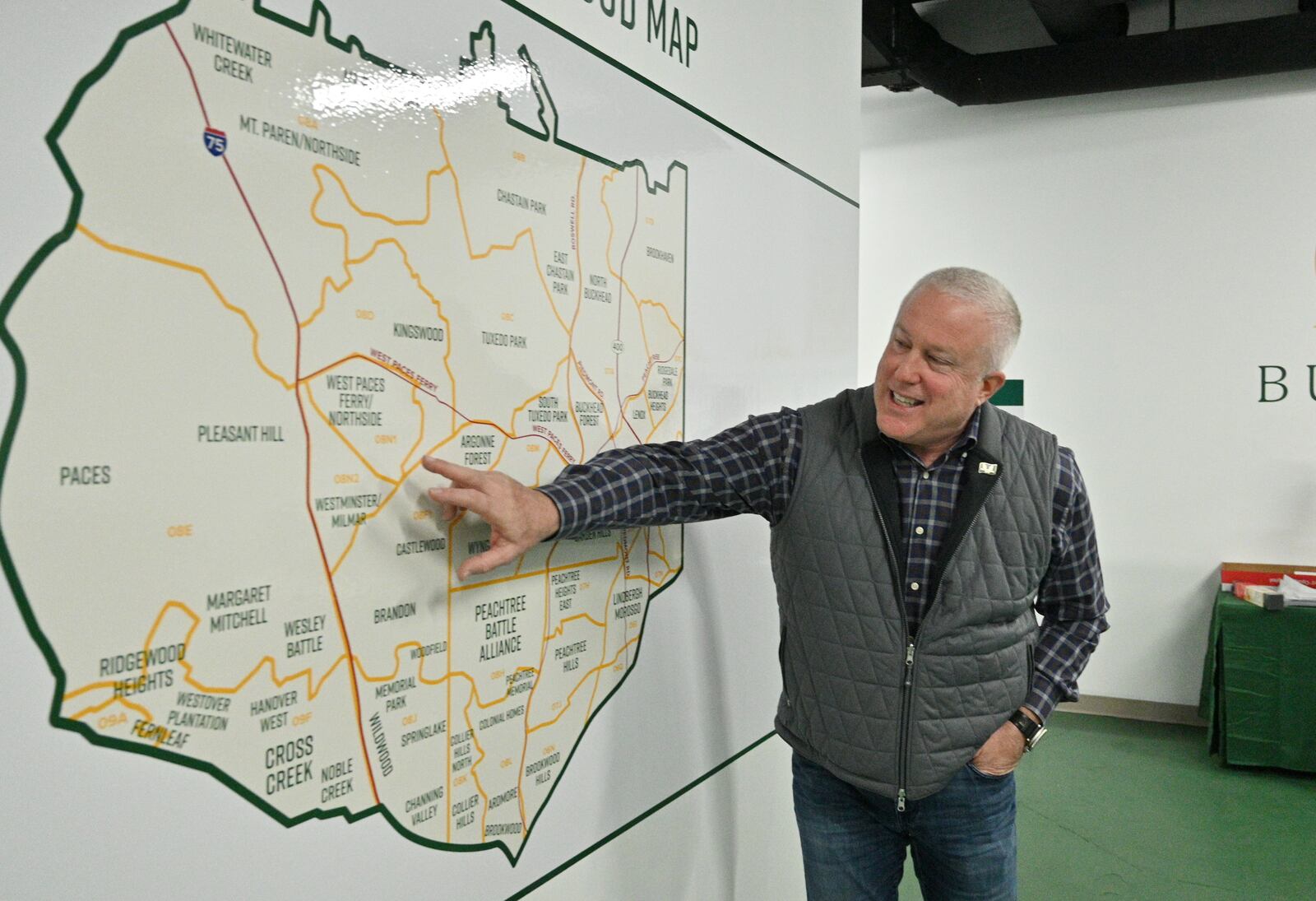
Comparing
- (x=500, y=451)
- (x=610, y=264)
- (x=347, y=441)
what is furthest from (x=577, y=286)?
(x=347, y=441)

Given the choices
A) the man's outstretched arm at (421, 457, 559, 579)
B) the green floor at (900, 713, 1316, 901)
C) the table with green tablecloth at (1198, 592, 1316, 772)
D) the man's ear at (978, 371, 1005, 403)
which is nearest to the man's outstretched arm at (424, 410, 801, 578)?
the man's outstretched arm at (421, 457, 559, 579)

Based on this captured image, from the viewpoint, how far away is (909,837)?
1.71m

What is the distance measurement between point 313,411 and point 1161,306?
499cm

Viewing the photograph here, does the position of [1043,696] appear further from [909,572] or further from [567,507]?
[567,507]

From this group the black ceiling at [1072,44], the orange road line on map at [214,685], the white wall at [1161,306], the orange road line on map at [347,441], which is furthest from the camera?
the white wall at [1161,306]

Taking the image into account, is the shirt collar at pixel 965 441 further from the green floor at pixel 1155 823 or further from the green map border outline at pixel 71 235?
the green floor at pixel 1155 823

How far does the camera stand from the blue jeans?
1.65 metres

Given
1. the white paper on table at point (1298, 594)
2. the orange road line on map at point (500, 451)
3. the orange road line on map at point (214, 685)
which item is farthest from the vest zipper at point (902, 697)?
the white paper on table at point (1298, 594)

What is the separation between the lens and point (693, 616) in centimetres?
192

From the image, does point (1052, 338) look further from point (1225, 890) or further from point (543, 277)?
point (543, 277)

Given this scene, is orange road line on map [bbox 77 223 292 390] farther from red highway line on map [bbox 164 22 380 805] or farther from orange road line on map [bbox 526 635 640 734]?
orange road line on map [bbox 526 635 640 734]

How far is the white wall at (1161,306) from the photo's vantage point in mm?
4785

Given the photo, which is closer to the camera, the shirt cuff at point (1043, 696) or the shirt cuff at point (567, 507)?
the shirt cuff at point (567, 507)

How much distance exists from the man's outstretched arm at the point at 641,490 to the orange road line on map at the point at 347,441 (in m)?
0.06
